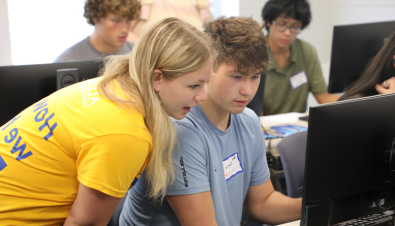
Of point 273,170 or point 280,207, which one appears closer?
point 280,207

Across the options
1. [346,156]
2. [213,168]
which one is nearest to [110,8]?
[213,168]

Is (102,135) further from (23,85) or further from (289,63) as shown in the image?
(289,63)

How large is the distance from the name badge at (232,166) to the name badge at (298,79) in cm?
150

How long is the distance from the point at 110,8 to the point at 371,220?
1913 millimetres

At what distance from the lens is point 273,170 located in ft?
5.92

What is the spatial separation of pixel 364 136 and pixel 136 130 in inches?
21.5

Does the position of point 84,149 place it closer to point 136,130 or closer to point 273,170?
point 136,130

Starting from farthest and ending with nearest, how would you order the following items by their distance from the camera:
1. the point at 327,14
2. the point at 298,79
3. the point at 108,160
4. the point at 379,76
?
the point at 327,14 < the point at 298,79 < the point at 379,76 < the point at 108,160

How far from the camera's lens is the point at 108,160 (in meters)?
0.81

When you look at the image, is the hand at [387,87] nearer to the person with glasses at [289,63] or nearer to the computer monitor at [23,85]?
the person with glasses at [289,63]

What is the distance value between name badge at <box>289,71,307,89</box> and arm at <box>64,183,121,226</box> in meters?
1.91

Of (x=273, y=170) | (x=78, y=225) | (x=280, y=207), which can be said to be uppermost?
(x=78, y=225)

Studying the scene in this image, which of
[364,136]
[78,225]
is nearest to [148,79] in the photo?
[78,225]

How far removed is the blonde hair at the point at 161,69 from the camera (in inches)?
35.2
